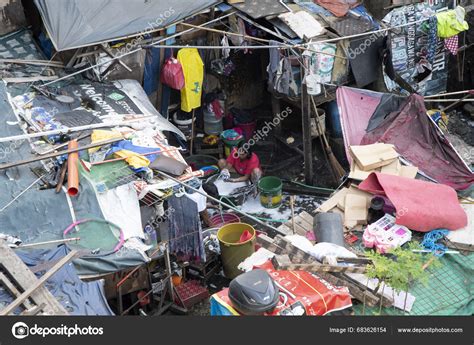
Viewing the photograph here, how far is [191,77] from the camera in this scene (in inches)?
554

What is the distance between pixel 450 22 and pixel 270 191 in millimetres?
5380

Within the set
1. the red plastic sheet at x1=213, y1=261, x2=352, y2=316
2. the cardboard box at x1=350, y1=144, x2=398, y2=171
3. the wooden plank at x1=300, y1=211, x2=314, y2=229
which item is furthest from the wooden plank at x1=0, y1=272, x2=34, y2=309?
the cardboard box at x1=350, y1=144, x2=398, y2=171

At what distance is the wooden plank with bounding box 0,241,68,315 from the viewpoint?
7.30 metres

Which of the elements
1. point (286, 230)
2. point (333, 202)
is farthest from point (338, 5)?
point (286, 230)

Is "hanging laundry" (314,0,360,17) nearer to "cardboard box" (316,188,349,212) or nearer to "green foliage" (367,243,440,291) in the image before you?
"cardboard box" (316,188,349,212)

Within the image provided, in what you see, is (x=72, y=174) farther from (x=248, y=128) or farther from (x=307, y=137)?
(x=248, y=128)

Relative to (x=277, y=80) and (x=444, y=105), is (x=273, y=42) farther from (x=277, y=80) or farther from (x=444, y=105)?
(x=444, y=105)

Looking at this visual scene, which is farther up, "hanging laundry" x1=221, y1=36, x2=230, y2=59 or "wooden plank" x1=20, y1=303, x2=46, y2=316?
"hanging laundry" x1=221, y1=36, x2=230, y2=59

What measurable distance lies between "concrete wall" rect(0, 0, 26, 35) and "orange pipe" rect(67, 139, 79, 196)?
4.37m

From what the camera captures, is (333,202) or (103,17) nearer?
(333,202)

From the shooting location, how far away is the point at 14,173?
386 inches

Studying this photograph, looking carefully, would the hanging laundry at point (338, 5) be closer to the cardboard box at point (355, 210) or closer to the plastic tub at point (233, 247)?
the cardboard box at point (355, 210)

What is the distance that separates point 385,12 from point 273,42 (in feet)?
10.1

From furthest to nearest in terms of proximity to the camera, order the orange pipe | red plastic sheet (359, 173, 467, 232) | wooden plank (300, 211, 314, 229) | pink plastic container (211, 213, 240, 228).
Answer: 1. pink plastic container (211, 213, 240, 228)
2. wooden plank (300, 211, 314, 229)
3. red plastic sheet (359, 173, 467, 232)
4. the orange pipe
